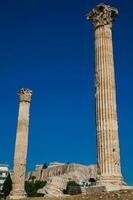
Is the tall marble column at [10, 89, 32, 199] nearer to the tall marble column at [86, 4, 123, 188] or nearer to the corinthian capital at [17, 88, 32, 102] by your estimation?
the corinthian capital at [17, 88, 32, 102]

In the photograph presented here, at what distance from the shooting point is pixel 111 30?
2780 centimetres

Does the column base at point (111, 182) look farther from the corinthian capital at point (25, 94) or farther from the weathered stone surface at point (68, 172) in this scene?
the weathered stone surface at point (68, 172)

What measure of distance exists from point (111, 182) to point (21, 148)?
18206mm

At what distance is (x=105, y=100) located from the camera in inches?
995

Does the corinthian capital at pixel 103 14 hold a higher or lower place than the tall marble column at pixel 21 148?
higher

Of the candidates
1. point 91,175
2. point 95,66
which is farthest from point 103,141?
point 91,175

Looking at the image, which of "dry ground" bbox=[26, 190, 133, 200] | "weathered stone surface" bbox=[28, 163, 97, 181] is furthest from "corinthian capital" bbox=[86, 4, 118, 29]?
"weathered stone surface" bbox=[28, 163, 97, 181]

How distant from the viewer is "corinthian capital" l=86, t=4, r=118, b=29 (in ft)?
89.3

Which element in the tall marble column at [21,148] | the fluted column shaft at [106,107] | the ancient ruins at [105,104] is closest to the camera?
the ancient ruins at [105,104]

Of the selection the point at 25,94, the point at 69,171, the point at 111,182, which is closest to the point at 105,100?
the point at 111,182

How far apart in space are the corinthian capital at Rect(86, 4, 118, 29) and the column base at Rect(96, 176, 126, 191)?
449 inches

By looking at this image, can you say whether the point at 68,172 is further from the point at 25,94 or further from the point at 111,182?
the point at 111,182

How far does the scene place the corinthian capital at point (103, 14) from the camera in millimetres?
27219

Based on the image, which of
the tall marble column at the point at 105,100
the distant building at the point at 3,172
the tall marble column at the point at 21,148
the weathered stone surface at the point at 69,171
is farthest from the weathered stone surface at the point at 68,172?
the tall marble column at the point at 105,100
